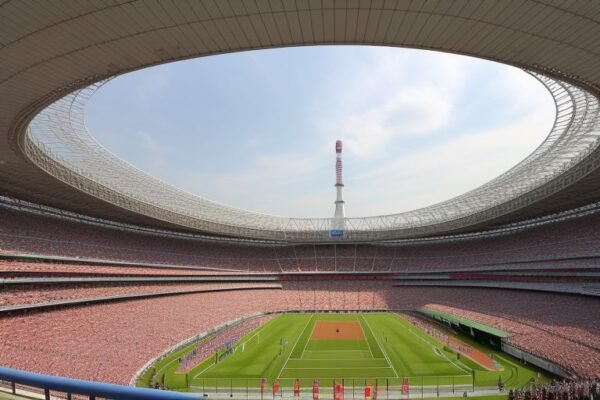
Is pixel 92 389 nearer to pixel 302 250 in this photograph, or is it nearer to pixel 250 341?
pixel 250 341

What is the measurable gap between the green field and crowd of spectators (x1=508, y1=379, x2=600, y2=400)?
10.9 feet

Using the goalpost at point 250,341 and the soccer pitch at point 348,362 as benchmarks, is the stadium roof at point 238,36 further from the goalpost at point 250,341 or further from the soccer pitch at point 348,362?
the goalpost at point 250,341

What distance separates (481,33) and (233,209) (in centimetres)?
5103

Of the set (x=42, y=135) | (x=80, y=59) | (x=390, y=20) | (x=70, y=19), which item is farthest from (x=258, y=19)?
(x=42, y=135)

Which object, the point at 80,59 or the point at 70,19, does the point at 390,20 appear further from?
the point at 80,59

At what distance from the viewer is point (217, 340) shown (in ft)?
124

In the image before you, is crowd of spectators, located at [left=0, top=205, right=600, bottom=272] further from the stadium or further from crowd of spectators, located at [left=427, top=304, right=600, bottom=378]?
crowd of spectators, located at [left=427, top=304, right=600, bottom=378]

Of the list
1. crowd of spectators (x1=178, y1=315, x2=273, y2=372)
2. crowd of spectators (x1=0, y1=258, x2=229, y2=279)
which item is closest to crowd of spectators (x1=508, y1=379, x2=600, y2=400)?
crowd of spectators (x1=178, y1=315, x2=273, y2=372)

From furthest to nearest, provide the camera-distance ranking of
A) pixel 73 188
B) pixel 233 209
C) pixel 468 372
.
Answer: pixel 233 209
pixel 73 188
pixel 468 372

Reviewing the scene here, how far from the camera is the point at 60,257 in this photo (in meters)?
35.3

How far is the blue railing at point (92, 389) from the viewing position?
292cm

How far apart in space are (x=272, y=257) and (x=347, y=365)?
41.6 meters

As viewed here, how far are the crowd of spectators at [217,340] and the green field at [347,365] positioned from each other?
655mm

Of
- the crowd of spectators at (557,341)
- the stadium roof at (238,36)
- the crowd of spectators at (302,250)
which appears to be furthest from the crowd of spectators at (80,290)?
the crowd of spectators at (557,341)
